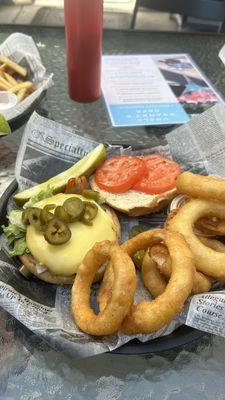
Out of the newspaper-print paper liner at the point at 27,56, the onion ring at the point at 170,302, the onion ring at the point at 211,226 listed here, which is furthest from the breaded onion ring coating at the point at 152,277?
the newspaper-print paper liner at the point at 27,56

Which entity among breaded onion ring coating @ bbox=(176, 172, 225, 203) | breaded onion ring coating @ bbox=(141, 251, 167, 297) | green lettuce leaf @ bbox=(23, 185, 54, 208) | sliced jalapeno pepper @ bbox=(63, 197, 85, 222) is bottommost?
breaded onion ring coating @ bbox=(141, 251, 167, 297)

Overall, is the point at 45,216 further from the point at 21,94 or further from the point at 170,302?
the point at 21,94

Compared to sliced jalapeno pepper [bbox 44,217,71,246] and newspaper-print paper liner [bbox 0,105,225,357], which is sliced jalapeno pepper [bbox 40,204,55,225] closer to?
sliced jalapeno pepper [bbox 44,217,71,246]

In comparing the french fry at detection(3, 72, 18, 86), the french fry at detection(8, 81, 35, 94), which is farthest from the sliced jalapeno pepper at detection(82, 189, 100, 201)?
the french fry at detection(3, 72, 18, 86)

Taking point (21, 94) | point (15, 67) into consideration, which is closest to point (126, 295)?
point (21, 94)

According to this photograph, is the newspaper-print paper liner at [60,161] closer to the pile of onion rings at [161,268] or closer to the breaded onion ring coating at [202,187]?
the pile of onion rings at [161,268]
